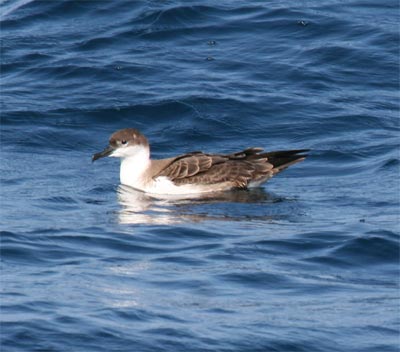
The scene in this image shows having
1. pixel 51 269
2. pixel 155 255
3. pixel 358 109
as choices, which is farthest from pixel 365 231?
pixel 358 109

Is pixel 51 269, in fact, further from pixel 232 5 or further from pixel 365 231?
pixel 232 5

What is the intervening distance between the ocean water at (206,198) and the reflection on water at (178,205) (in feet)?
0.15

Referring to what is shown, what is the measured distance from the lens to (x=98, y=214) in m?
13.8

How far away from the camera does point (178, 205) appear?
47.3 feet

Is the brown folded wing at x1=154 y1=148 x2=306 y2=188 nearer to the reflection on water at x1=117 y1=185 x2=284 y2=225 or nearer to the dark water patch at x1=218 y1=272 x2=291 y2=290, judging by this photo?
the reflection on water at x1=117 y1=185 x2=284 y2=225

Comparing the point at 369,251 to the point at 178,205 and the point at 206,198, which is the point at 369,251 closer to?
the point at 178,205

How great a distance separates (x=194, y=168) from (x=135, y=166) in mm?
831

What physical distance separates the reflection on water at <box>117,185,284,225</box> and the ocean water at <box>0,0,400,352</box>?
5cm

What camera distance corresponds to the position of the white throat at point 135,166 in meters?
15.3

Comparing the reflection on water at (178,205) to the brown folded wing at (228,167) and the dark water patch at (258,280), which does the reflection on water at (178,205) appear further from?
the dark water patch at (258,280)

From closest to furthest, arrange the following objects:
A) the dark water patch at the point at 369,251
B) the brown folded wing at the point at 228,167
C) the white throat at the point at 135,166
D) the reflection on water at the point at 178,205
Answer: the dark water patch at the point at 369,251 < the reflection on water at the point at 178,205 < the brown folded wing at the point at 228,167 < the white throat at the point at 135,166

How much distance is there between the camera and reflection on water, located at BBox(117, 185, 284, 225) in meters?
13.6

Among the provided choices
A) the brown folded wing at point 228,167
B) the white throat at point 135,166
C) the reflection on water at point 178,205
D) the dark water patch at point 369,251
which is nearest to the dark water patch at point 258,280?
the dark water patch at point 369,251

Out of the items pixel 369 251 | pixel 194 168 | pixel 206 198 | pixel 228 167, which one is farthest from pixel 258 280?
pixel 228 167
